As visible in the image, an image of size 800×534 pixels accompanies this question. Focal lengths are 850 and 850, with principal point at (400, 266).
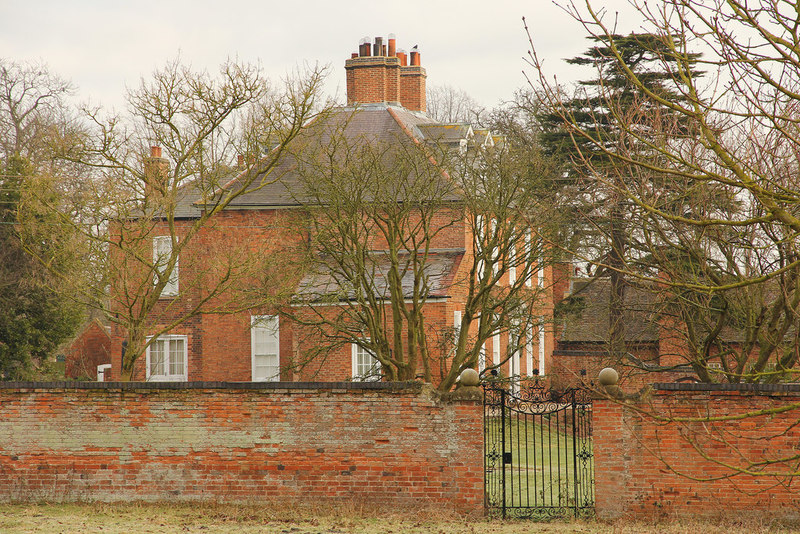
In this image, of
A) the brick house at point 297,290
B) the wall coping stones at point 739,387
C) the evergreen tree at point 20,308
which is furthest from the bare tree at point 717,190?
the evergreen tree at point 20,308

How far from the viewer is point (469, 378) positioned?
11797 mm

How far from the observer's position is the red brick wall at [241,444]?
11.8 meters

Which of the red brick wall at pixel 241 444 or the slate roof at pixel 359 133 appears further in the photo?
the slate roof at pixel 359 133

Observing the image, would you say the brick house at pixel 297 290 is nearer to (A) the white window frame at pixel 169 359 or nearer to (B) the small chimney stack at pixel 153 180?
(A) the white window frame at pixel 169 359

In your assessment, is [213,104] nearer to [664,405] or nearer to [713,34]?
[664,405]

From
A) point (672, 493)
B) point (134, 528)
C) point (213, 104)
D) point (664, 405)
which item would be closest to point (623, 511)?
point (672, 493)

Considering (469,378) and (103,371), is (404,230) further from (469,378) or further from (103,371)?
(103,371)

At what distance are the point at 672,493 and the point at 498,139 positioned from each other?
783 inches

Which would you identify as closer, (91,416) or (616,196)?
(91,416)

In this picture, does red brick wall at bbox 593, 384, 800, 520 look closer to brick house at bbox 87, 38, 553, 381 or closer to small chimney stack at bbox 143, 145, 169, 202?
brick house at bbox 87, 38, 553, 381

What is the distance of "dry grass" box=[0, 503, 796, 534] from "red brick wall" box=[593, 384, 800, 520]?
10.2 inches

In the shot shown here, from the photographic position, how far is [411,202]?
60.7 feet

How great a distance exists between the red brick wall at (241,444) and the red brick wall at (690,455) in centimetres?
177

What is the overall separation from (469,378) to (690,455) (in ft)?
10.1
